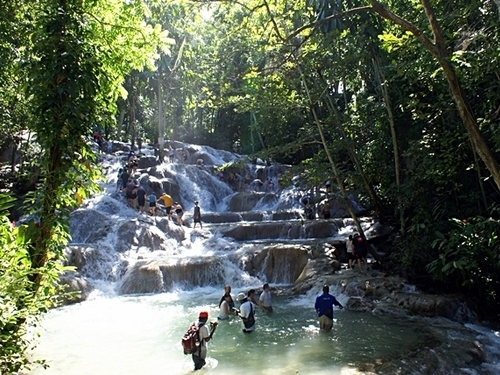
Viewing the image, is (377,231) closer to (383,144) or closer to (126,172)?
(383,144)

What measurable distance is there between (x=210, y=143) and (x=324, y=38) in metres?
32.8

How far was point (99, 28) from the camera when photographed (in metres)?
5.68

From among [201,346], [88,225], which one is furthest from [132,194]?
[201,346]

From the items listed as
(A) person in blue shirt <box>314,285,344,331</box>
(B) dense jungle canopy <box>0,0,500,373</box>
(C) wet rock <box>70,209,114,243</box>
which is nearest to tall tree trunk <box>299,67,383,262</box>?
(B) dense jungle canopy <box>0,0,500,373</box>

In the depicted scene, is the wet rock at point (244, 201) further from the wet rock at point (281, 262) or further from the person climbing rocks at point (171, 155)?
the wet rock at point (281, 262)

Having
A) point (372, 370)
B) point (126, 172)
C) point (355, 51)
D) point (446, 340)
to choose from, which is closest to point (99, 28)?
point (372, 370)

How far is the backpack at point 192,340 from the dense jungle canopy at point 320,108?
7.17ft

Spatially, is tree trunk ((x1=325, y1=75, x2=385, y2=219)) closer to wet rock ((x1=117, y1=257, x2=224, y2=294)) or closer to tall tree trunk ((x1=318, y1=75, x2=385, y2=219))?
tall tree trunk ((x1=318, y1=75, x2=385, y2=219))

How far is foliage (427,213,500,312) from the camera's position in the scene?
8125 mm

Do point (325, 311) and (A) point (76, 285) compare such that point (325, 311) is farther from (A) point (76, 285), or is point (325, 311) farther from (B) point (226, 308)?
(A) point (76, 285)

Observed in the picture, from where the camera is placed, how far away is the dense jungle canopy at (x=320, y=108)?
197 inches

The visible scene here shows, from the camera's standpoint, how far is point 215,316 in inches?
438

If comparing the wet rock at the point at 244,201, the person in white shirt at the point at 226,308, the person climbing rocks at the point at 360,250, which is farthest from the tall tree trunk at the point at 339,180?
the wet rock at the point at 244,201

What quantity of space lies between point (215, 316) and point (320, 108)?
1653 cm
